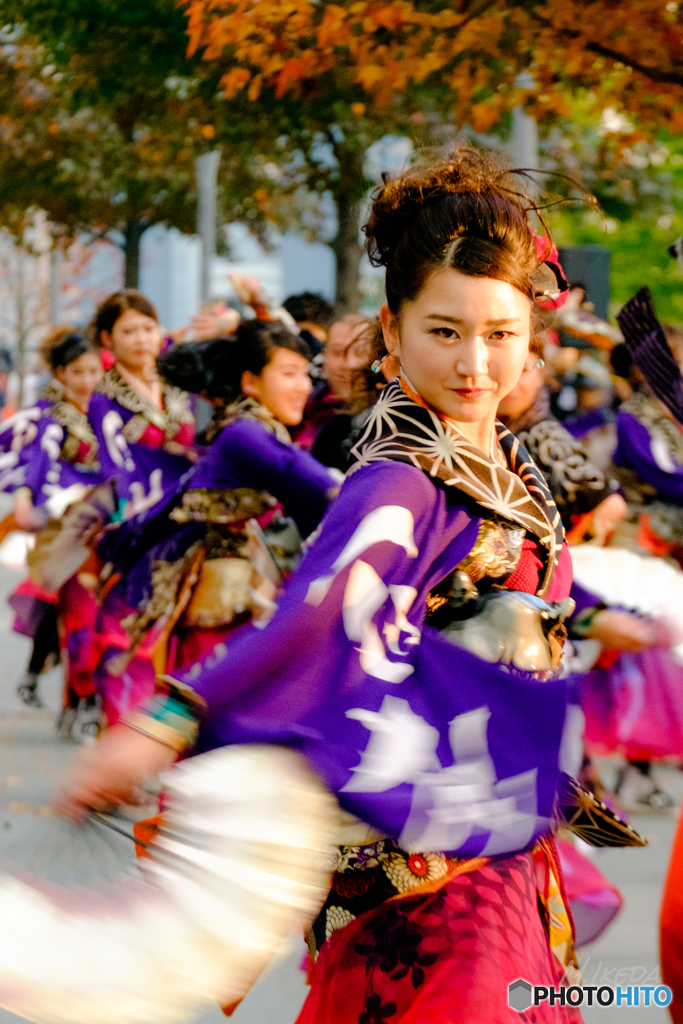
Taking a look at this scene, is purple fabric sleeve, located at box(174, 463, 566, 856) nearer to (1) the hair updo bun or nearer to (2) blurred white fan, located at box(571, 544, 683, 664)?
(1) the hair updo bun

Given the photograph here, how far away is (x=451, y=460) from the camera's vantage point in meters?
1.88

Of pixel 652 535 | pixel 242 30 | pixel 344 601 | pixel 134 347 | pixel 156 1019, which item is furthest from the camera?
pixel 134 347

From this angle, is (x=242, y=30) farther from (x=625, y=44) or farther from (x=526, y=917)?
(x=526, y=917)

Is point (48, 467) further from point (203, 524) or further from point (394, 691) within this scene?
point (394, 691)

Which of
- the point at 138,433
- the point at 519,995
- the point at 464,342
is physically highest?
the point at 464,342

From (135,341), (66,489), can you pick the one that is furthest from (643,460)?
(66,489)

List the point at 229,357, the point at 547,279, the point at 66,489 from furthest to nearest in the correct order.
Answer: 1. the point at 66,489
2. the point at 229,357
3. the point at 547,279

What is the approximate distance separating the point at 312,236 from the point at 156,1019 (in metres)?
16.6

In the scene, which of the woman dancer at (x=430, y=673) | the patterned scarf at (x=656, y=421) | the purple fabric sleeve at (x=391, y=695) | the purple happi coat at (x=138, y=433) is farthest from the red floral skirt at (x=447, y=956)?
the purple happi coat at (x=138, y=433)

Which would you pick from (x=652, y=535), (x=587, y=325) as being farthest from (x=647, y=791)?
(x=587, y=325)

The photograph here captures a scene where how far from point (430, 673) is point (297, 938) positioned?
2308 millimetres

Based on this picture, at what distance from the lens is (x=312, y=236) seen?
57.5 feet

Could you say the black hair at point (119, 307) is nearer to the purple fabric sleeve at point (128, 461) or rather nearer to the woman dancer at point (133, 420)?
the woman dancer at point (133, 420)

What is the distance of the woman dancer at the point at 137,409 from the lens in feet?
19.9
